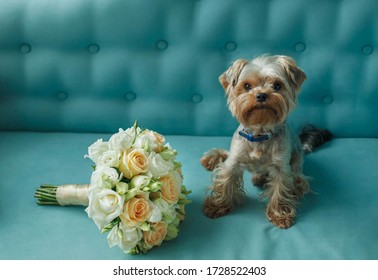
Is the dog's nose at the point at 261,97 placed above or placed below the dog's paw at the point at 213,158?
above

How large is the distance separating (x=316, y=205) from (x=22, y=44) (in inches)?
54.9

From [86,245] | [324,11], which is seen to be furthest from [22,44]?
[324,11]

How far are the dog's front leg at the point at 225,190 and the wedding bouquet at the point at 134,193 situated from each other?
188 mm

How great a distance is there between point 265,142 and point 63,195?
76cm

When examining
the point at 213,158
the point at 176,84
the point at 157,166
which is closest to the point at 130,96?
the point at 176,84

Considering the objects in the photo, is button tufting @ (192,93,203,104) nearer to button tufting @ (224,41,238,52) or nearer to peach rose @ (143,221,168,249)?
button tufting @ (224,41,238,52)

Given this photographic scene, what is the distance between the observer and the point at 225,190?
1.71 m

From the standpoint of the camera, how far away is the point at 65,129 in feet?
7.02

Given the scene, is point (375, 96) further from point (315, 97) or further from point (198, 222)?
point (198, 222)

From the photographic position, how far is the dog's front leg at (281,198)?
5.36 feet

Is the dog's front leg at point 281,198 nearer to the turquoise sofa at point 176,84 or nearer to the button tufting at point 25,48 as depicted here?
the turquoise sofa at point 176,84

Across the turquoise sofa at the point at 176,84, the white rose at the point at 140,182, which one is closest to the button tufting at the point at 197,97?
the turquoise sofa at the point at 176,84

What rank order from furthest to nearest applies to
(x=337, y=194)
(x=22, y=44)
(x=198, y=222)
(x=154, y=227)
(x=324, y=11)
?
(x=22, y=44) < (x=324, y=11) < (x=337, y=194) < (x=198, y=222) < (x=154, y=227)

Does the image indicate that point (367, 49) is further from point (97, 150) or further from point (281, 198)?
point (97, 150)
